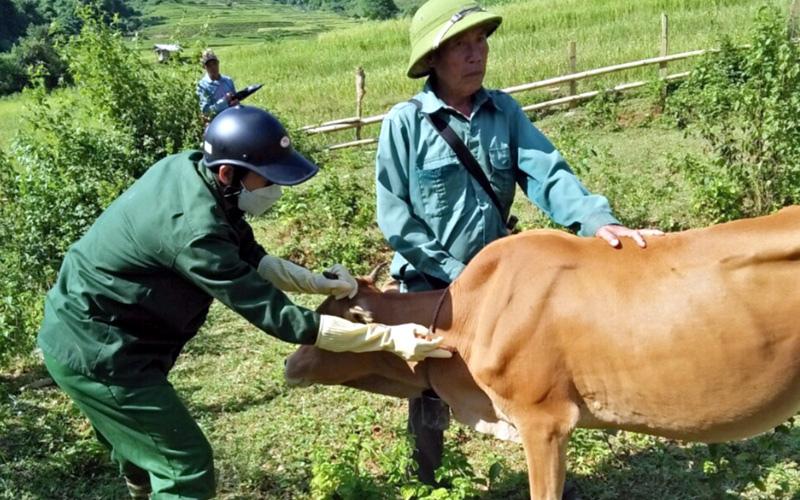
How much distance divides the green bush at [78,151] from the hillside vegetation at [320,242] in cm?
2

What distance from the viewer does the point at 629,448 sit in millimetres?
4559

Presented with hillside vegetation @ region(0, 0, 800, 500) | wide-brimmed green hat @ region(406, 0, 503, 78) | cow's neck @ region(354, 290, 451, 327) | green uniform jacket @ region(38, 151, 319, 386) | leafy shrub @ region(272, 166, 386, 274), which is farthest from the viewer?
leafy shrub @ region(272, 166, 386, 274)

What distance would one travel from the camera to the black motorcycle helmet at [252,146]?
2.99m

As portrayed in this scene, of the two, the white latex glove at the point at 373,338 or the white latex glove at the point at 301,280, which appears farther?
the white latex glove at the point at 301,280

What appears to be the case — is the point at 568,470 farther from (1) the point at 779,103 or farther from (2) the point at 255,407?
(1) the point at 779,103

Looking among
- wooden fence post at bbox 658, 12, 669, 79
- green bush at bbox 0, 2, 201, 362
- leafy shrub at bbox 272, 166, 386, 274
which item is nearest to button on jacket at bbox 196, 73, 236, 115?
green bush at bbox 0, 2, 201, 362

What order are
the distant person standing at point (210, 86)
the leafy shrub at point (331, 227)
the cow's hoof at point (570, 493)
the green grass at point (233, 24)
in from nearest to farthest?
1. the cow's hoof at point (570, 493)
2. the leafy shrub at point (331, 227)
3. the distant person standing at point (210, 86)
4. the green grass at point (233, 24)

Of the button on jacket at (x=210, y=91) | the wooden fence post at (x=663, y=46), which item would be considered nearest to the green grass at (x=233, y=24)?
the wooden fence post at (x=663, y=46)

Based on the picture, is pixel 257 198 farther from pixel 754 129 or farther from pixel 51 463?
pixel 754 129

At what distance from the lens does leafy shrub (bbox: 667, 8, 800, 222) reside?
697cm

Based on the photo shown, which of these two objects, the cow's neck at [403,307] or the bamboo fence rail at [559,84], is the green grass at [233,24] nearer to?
the bamboo fence rail at [559,84]

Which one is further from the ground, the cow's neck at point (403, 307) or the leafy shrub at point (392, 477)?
the cow's neck at point (403, 307)

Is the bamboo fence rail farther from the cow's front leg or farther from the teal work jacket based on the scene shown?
the cow's front leg

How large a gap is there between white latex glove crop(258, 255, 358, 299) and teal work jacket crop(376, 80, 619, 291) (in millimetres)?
296
